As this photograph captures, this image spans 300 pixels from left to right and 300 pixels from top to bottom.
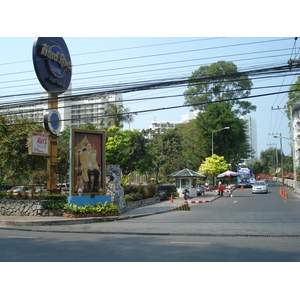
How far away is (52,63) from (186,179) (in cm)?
2099

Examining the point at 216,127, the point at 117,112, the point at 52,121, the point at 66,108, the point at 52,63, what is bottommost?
the point at 52,121

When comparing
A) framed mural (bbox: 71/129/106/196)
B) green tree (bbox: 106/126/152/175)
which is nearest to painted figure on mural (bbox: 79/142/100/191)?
framed mural (bbox: 71/129/106/196)

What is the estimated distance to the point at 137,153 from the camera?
1253 inches

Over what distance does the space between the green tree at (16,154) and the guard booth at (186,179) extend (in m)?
16.8

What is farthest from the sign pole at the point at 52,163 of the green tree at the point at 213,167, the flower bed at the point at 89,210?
the green tree at the point at 213,167

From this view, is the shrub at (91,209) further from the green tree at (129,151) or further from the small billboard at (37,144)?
the green tree at (129,151)

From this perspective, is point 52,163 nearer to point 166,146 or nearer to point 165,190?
point 165,190

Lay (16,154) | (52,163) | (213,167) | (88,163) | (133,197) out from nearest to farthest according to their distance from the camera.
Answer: (88,163) < (52,163) < (16,154) < (133,197) < (213,167)

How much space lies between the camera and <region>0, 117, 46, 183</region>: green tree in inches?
839

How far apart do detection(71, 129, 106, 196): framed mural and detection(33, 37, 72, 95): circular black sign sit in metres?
3.53

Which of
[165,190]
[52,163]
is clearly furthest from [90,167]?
[165,190]

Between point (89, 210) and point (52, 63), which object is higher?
point (52, 63)

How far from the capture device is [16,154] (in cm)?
2139

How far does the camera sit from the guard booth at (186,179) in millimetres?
36594
